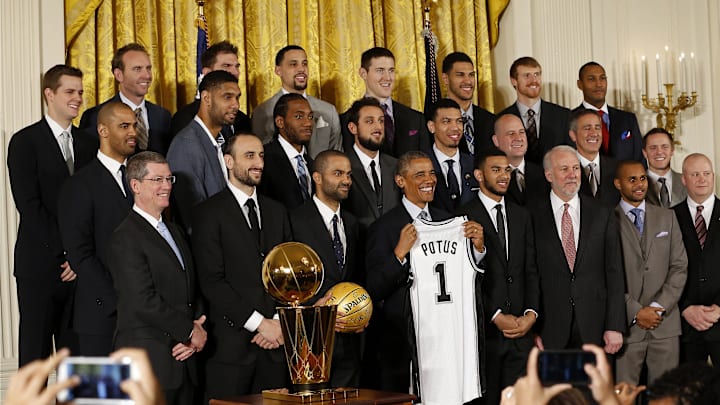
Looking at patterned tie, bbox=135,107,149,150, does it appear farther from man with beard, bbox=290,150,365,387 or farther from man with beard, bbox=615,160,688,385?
man with beard, bbox=615,160,688,385

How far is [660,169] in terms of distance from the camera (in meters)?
8.00

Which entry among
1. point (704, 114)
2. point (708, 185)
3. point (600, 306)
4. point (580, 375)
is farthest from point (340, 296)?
point (704, 114)

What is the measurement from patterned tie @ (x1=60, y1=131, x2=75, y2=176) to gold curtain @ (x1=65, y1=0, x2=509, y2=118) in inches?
54.6

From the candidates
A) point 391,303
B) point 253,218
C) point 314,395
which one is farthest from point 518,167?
point 314,395

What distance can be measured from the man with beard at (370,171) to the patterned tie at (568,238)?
3.54ft

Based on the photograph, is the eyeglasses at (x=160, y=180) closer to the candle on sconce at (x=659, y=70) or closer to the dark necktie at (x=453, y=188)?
the dark necktie at (x=453, y=188)

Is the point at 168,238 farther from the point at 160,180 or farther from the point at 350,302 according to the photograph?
the point at 350,302

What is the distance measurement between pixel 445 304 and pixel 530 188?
1.39m

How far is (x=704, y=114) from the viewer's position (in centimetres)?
968

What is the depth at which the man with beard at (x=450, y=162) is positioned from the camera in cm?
733

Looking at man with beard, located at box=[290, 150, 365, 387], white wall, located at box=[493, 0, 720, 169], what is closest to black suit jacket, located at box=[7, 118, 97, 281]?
man with beard, located at box=[290, 150, 365, 387]

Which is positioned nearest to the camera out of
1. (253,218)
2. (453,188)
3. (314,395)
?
(314,395)

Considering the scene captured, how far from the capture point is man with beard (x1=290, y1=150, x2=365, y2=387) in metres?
6.46

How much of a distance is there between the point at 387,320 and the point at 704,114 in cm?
431
